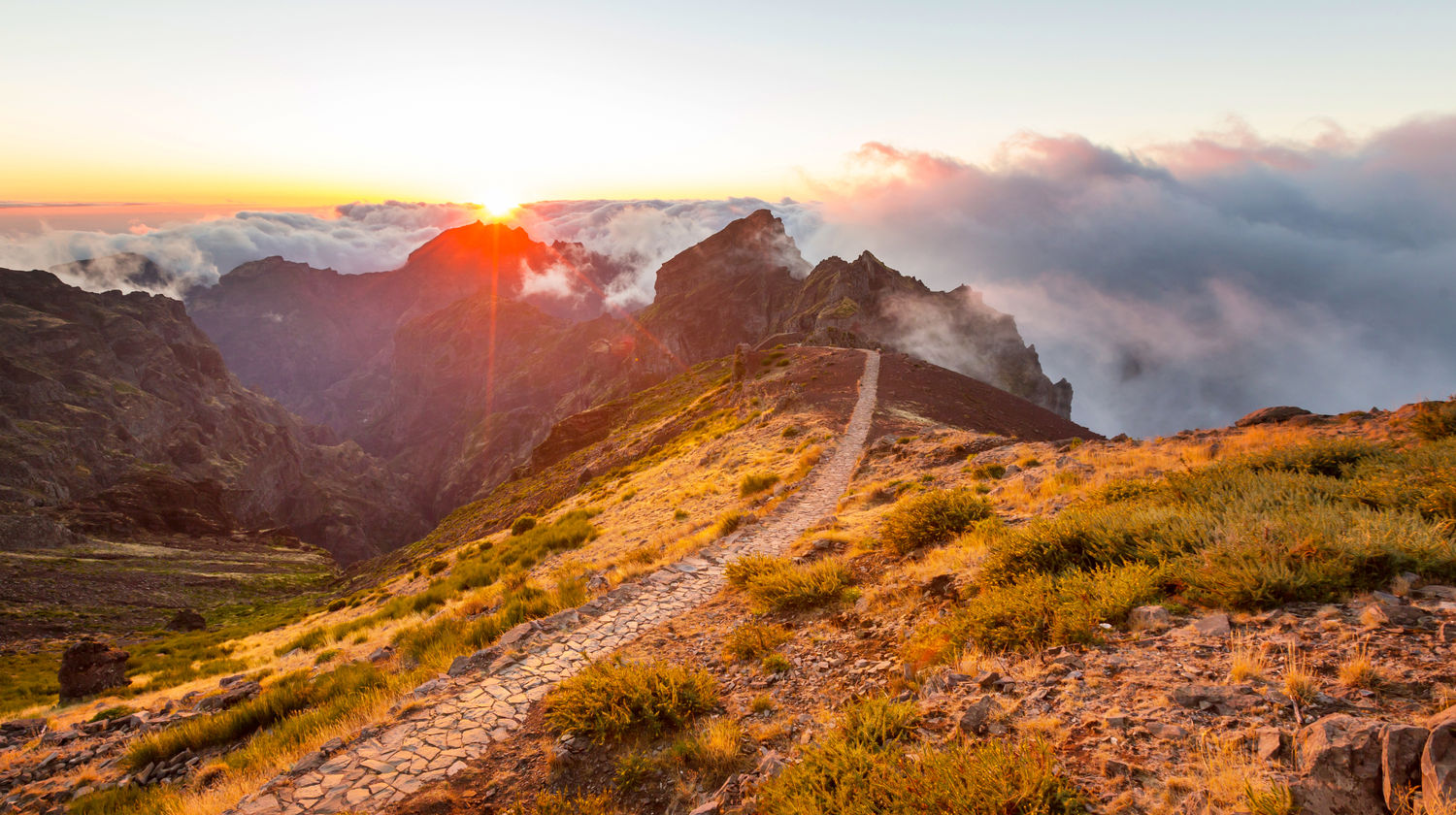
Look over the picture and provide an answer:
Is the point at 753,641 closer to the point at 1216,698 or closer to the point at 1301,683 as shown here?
the point at 1216,698

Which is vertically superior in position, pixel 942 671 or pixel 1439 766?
pixel 1439 766

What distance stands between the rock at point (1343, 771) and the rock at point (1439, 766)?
0.92ft

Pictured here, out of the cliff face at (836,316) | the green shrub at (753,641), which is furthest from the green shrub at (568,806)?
the cliff face at (836,316)

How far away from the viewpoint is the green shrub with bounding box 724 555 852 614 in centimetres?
1092

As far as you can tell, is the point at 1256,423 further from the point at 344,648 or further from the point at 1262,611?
the point at 344,648

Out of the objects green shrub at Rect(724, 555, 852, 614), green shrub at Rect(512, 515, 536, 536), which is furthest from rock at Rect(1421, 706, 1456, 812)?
green shrub at Rect(512, 515, 536, 536)

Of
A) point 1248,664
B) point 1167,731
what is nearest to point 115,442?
point 1167,731

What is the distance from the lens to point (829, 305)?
12388 cm

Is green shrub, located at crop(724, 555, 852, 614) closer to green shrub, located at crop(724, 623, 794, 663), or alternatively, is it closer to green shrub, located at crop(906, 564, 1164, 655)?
green shrub, located at crop(724, 623, 794, 663)

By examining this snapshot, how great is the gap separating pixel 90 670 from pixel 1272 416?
165 feet

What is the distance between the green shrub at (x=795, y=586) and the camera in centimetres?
1092

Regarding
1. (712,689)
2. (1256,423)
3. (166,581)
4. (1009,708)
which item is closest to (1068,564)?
(1009,708)

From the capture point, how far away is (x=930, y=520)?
42.9ft

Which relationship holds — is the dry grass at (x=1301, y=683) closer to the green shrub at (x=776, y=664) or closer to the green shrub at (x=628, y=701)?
the green shrub at (x=776, y=664)
